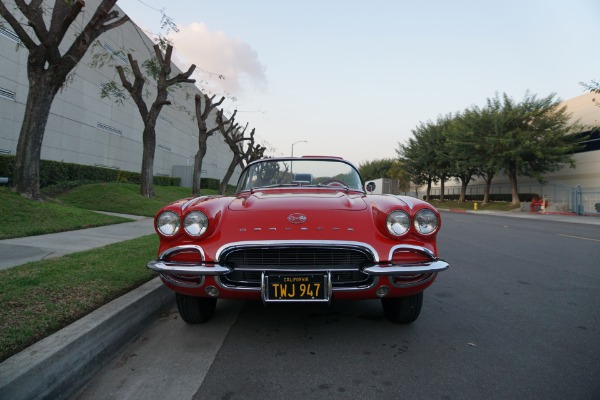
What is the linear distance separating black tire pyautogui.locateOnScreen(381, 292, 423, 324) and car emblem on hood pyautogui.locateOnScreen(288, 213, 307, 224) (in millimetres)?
1018

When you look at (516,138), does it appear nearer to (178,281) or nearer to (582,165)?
(582,165)

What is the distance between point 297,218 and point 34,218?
698 centimetres

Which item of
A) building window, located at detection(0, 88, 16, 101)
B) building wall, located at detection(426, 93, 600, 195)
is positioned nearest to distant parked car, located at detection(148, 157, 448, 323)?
building window, located at detection(0, 88, 16, 101)

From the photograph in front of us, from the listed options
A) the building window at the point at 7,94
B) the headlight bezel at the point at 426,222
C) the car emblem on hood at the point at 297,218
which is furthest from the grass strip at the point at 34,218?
the building window at the point at 7,94

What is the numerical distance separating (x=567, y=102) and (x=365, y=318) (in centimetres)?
3721

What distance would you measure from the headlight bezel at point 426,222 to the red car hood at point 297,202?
1.36 feet

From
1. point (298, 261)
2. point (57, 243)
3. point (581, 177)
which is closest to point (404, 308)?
point (298, 261)

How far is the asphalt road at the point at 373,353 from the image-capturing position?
215 cm

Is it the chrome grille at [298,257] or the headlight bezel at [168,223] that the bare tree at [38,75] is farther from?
the chrome grille at [298,257]

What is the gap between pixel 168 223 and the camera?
2914 millimetres

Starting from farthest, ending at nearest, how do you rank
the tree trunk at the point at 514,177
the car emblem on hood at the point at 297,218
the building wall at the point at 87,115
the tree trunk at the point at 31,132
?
1. the tree trunk at the point at 514,177
2. the building wall at the point at 87,115
3. the tree trunk at the point at 31,132
4. the car emblem on hood at the point at 297,218

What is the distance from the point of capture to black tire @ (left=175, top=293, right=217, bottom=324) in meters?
3.03

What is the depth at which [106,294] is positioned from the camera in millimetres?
3215

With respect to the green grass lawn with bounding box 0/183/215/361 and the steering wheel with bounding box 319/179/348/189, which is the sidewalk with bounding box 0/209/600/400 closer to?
the green grass lawn with bounding box 0/183/215/361
